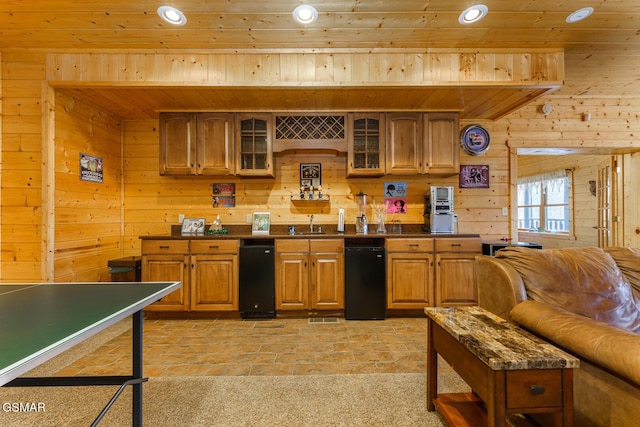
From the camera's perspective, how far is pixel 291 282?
3.39 m

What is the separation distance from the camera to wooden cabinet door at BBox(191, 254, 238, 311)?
11.1 feet

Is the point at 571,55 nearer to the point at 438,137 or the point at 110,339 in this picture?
the point at 438,137

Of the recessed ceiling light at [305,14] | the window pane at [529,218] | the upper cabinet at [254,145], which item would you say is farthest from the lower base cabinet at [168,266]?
the window pane at [529,218]

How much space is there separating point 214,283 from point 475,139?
12.8ft

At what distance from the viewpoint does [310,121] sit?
3684 millimetres

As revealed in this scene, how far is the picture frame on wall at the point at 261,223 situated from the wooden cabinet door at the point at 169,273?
93cm

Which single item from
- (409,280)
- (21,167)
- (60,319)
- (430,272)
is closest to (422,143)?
(430,272)

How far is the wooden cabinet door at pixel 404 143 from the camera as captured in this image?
366cm

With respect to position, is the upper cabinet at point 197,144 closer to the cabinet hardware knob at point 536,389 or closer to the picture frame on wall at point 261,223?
the picture frame on wall at point 261,223

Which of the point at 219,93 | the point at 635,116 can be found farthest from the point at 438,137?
the point at 635,116

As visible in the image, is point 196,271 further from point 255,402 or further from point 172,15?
point 172,15

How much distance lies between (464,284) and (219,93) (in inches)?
137

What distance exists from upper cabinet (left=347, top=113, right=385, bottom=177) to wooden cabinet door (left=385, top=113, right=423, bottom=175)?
9 cm

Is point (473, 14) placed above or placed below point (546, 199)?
above
